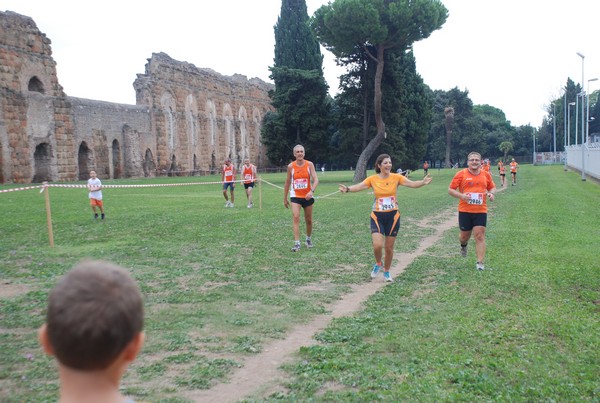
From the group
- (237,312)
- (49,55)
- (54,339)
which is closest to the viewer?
(54,339)

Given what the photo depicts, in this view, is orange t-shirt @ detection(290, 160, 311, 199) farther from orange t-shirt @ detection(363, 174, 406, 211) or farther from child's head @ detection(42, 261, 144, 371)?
child's head @ detection(42, 261, 144, 371)

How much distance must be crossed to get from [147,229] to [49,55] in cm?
2660

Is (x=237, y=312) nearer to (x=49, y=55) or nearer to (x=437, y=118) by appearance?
(x=49, y=55)

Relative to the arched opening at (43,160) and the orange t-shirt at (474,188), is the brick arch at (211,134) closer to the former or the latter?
the arched opening at (43,160)

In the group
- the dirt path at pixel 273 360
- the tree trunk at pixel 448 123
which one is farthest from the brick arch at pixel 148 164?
the tree trunk at pixel 448 123

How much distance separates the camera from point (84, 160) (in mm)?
40312

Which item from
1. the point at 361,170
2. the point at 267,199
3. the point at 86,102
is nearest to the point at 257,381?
the point at 267,199

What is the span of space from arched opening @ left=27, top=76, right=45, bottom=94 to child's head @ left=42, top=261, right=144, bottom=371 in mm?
37450

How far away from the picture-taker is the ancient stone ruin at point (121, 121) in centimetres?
3331

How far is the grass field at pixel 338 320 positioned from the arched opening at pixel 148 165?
109 feet

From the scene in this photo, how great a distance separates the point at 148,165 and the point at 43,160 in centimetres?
1223

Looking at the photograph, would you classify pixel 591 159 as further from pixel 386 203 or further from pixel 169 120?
pixel 386 203

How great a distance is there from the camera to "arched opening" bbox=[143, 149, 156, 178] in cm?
4703

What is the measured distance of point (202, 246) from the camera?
11609 millimetres
